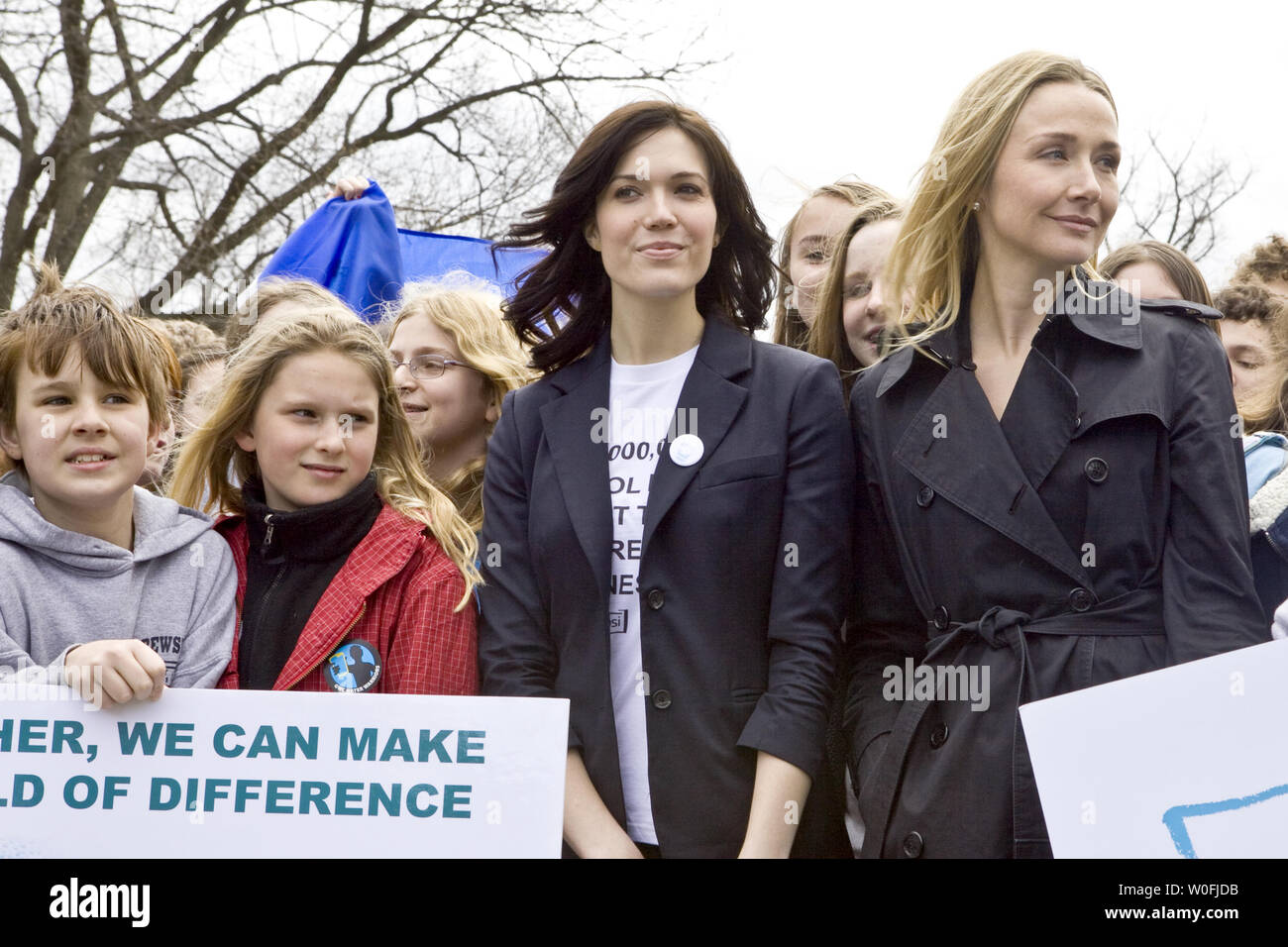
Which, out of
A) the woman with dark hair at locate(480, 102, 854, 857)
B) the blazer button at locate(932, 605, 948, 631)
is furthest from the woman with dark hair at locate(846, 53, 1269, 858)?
the woman with dark hair at locate(480, 102, 854, 857)

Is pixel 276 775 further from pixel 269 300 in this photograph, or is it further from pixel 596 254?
pixel 269 300

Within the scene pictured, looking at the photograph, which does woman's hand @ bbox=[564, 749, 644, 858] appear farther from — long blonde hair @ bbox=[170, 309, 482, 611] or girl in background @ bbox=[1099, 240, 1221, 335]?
girl in background @ bbox=[1099, 240, 1221, 335]

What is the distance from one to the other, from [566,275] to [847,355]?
908 millimetres

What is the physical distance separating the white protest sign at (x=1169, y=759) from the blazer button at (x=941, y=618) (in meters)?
0.29

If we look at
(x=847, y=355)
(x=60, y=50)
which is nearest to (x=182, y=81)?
(x=60, y=50)

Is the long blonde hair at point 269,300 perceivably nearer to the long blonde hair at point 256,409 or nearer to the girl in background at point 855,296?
the long blonde hair at point 256,409

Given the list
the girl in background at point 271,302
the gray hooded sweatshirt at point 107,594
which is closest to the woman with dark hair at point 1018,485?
the gray hooded sweatshirt at point 107,594

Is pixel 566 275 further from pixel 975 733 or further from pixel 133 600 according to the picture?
pixel 975 733

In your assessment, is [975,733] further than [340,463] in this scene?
No

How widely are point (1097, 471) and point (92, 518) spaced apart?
2.10 meters

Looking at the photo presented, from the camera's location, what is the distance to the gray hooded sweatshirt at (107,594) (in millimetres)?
2725

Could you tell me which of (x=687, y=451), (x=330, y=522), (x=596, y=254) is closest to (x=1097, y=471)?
(x=687, y=451)

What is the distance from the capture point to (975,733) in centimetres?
249
